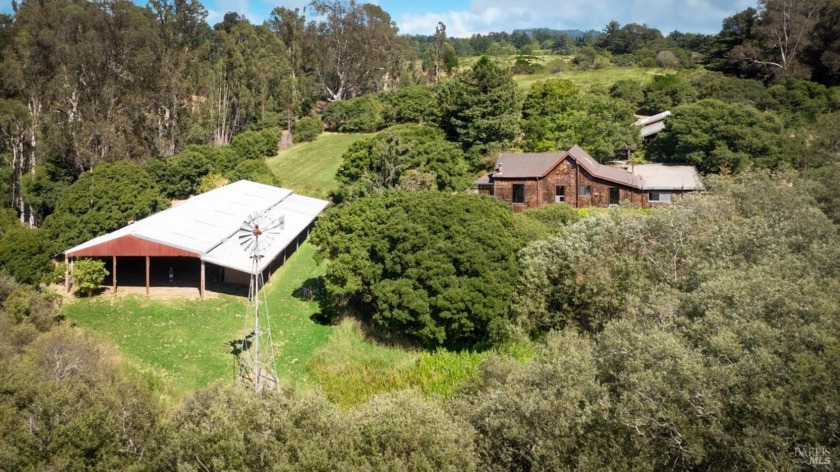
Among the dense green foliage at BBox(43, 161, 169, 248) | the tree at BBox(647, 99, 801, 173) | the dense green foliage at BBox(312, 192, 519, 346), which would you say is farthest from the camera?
the tree at BBox(647, 99, 801, 173)

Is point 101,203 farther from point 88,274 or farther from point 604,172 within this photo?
point 604,172

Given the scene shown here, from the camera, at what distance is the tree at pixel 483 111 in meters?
49.8

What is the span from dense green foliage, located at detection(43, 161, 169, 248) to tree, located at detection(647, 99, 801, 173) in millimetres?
40463

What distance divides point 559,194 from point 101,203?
3054 centimetres

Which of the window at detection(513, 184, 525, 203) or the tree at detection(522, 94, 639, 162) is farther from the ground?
the tree at detection(522, 94, 639, 162)

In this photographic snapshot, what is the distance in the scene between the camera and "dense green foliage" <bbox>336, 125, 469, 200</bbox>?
40844 millimetres

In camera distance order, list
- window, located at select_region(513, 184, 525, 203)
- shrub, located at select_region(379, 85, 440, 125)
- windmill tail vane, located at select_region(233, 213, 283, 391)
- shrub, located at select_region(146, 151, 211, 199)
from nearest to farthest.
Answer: windmill tail vane, located at select_region(233, 213, 283, 391)
window, located at select_region(513, 184, 525, 203)
shrub, located at select_region(146, 151, 211, 199)
shrub, located at select_region(379, 85, 440, 125)

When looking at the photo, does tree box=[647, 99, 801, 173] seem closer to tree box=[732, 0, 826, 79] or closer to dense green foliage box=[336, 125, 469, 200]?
dense green foliage box=[336, 125, 469, 200]

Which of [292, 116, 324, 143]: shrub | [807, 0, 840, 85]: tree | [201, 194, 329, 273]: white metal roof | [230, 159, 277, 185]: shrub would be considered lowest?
[201, 194, 329, 273]: white metal roof

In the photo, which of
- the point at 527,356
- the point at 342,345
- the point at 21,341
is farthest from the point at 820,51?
the point at 21,341

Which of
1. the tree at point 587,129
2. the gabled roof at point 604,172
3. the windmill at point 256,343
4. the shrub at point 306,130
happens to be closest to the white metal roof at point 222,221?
the windmill at point 256,343

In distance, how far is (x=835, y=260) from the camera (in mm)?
17375

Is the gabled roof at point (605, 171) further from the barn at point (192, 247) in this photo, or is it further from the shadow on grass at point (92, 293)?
the shadow on grass at point (92, 293)

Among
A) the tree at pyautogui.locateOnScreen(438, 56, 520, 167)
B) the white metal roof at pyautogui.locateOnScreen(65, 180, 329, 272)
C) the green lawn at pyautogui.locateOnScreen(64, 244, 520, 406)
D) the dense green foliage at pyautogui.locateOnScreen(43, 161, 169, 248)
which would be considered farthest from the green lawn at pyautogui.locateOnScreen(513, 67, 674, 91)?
the green lawn at pyautogui.locateOnScreen(64, 244, 520, 406)
